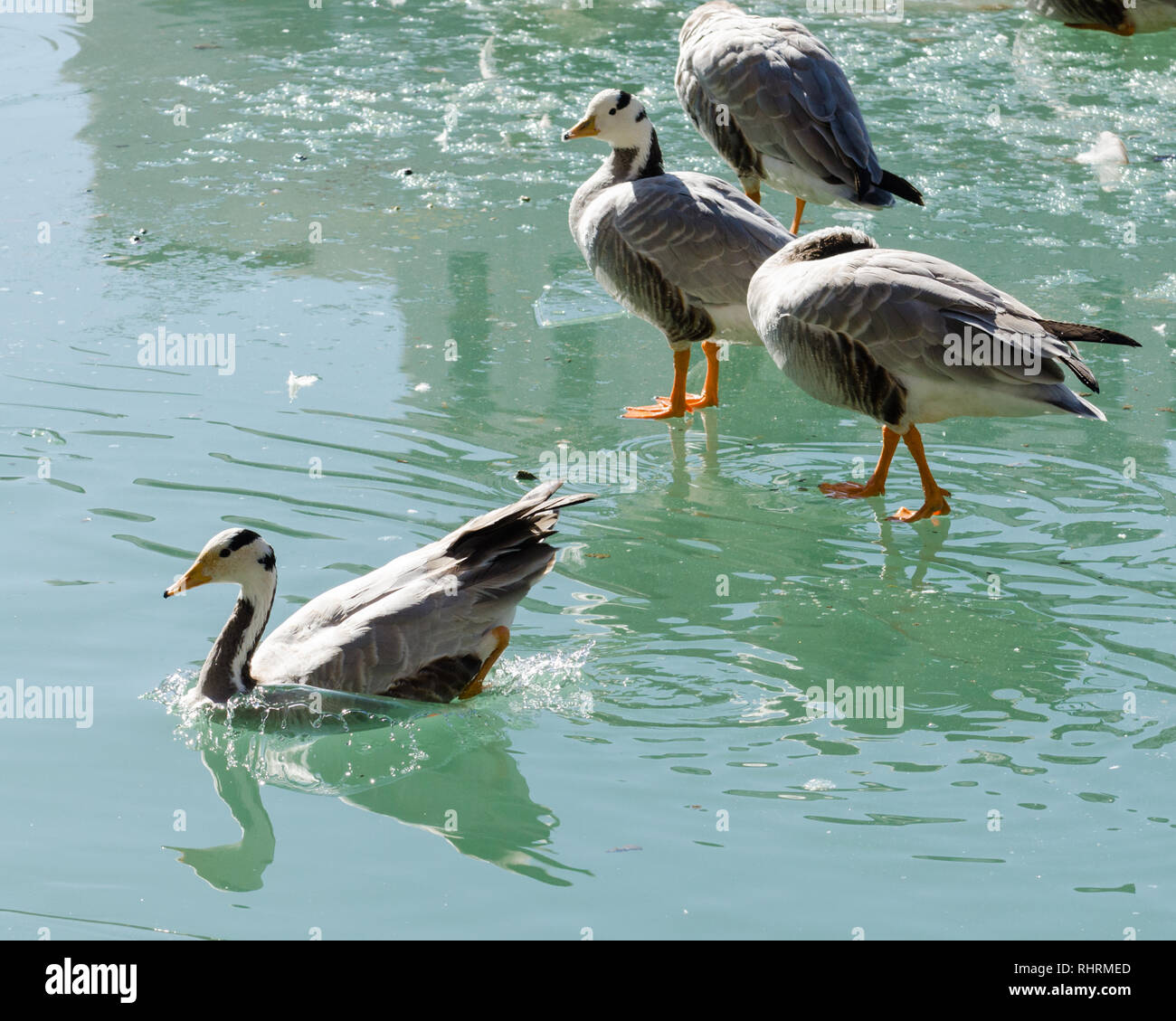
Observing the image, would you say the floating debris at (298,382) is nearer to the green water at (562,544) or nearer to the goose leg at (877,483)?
the green water at (562,544)

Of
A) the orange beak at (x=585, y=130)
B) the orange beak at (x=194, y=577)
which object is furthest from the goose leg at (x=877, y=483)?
the orange beak at (x=194, y=577)

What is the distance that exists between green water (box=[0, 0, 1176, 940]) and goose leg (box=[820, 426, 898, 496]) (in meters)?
0.09

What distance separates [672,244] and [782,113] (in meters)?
1.93

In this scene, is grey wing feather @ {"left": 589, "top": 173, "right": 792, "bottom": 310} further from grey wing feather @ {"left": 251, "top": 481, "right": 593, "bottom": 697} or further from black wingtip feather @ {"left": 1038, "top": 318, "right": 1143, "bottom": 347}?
grey wing feather @ {"left": 251, "top": 481, "right": 593, "bottom": 697}

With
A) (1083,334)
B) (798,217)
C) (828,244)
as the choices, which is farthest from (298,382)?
(1083,334)

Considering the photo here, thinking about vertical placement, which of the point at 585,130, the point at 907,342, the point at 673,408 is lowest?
the point at 673,408

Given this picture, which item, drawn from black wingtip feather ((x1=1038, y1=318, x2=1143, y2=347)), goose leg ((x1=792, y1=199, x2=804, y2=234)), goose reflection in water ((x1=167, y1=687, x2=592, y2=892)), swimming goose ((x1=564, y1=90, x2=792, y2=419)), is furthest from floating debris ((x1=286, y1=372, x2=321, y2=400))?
black wingtip feather ((x1=1038, y1=318, x2=1143, y2=347))

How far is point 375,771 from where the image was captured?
5152 millimetres

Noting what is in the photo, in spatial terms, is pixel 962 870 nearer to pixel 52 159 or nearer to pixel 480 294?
pixel 480 294

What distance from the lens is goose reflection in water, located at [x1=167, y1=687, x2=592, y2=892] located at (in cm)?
464

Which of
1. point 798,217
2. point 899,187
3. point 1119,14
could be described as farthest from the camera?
point 1119,14

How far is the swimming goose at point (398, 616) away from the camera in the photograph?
5383 mm

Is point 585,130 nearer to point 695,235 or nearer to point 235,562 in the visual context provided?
point 695,235

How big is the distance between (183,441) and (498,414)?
1.68 meters
